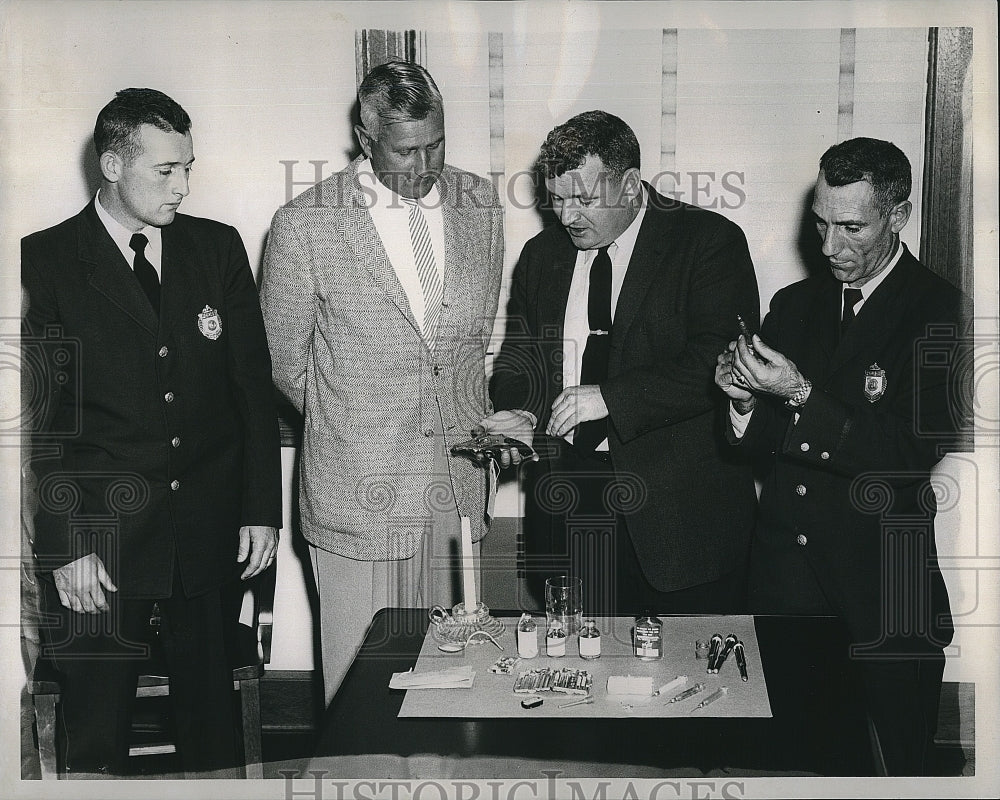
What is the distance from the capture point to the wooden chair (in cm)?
229

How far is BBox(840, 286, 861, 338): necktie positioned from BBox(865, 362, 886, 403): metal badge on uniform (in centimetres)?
11

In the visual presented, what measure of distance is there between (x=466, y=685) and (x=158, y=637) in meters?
1.03

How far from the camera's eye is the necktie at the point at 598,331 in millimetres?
2467

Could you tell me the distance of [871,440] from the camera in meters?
2.31

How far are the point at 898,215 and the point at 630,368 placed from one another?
2.49 ft

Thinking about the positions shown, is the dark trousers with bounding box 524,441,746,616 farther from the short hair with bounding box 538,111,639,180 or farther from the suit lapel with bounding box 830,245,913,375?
the short hair with bounding box 538,111,639,180

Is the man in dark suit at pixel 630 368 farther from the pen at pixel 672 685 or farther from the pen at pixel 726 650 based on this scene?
the pen at pixel 672 685

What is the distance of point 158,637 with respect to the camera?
8.05 ft

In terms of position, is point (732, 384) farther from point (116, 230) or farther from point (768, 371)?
point (116, 230)

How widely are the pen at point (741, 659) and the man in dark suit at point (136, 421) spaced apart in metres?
1.24

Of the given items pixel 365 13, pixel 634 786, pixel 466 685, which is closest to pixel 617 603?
pixel 634 786

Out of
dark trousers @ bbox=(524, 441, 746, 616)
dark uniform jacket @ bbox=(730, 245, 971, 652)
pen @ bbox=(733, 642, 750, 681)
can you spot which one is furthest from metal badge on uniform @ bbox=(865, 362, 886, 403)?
pen @ bbox=(733, 642, 750, 681)

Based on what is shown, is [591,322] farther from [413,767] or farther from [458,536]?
[413,767]

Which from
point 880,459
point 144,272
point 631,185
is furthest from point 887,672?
point 144,272
